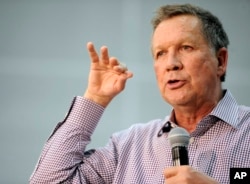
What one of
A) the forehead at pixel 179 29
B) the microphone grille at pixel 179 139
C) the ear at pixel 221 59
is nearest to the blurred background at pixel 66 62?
the ear at pixel 221 59

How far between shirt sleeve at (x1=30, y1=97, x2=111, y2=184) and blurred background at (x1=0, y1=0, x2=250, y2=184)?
0.81 metres

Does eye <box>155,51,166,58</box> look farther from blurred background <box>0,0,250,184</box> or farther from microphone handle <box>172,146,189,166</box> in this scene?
blurred background <box>0,0,250,184</box>

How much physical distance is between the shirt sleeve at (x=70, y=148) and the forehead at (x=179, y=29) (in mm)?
400

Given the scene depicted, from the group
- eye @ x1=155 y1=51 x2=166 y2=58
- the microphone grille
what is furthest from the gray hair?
the microphone grille

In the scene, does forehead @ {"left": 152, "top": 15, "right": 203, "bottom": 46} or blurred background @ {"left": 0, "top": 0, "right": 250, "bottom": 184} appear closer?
forehead @ {"left": 152, "top": 15, "right": 203, "bottom": 46}

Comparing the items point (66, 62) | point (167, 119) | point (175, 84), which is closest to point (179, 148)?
point (175, 84)

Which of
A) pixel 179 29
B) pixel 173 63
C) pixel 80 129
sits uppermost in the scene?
pixel 179 29

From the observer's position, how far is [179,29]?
172 centimetres

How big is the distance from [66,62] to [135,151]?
113cm

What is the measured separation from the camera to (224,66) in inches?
72.4

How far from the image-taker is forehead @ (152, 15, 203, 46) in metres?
1.72

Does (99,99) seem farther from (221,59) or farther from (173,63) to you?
(221,59)

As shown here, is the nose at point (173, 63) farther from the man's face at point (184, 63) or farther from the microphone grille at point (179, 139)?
the microphone grille at point (179, 139)

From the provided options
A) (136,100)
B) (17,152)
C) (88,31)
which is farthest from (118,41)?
(17,152)
